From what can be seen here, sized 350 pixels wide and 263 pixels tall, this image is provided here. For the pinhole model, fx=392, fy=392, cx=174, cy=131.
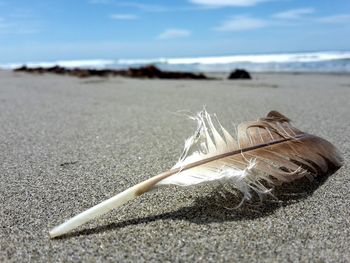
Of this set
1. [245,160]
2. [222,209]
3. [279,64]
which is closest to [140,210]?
[222,209]

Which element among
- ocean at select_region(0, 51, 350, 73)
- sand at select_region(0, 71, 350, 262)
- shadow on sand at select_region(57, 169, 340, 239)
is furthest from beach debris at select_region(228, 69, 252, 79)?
shadow on sand at select_region(57, 169, 340, 239)

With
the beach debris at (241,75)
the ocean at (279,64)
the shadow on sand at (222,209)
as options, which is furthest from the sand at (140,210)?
the ocean at (279,64)

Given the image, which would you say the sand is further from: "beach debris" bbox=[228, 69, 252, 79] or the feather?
"beach debris" bbox=[228, 69, 252, 79]

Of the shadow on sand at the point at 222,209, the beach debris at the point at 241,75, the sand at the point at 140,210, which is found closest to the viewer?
the sand at the point at 140,210

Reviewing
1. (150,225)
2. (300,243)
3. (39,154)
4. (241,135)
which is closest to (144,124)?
(39,154)

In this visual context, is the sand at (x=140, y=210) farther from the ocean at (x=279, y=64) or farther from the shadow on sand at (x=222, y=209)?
the ocean at (x=279, y=64)
